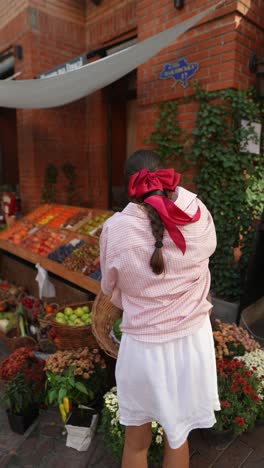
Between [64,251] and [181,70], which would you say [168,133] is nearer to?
[181,70]

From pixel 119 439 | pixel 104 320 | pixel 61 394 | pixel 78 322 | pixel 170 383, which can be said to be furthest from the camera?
pixel 78 322

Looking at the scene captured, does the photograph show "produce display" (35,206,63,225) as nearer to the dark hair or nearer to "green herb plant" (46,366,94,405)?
"green herb plant" (46,366,94,405)

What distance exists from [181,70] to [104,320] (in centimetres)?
292

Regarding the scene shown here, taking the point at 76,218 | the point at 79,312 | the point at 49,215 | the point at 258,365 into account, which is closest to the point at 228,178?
the point at 258,365

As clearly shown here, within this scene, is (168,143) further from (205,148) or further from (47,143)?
(47,143)

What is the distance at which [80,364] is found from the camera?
245 cm

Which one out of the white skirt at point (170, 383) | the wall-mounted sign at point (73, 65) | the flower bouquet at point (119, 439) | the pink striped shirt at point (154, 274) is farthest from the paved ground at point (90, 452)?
the wall-mounted sign at point (73, 65)

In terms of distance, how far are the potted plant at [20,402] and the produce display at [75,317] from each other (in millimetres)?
612

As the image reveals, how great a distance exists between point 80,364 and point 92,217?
2639 mm

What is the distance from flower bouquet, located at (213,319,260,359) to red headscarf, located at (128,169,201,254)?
1.43m

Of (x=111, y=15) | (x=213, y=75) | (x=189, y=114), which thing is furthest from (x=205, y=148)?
(x=111, y=15)

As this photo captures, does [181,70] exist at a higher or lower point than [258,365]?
higher

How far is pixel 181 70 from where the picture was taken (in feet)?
12.1

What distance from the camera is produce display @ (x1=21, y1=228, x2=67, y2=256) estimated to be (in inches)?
172
